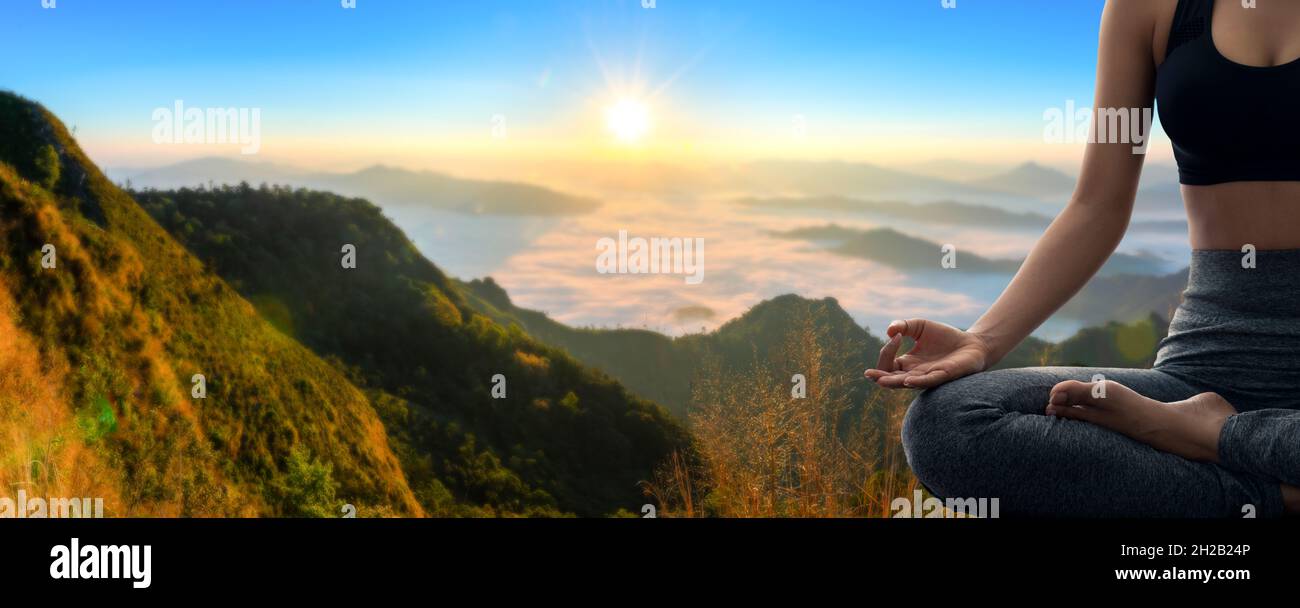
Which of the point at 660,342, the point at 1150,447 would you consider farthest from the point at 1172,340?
the point at 660,342

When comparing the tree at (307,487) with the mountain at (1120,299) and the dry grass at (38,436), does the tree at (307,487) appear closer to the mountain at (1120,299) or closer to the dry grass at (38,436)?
the dry grass at (38,436)

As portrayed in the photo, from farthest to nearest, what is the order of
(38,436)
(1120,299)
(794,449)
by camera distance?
(1120,299) → (38,436) → (794,449)

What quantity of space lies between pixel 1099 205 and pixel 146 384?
708 cm

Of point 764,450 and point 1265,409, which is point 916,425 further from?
point 764,450

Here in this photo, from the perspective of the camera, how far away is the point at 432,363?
11766 millimetres

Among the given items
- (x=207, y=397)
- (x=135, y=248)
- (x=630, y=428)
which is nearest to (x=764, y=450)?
(x=207, y=397)

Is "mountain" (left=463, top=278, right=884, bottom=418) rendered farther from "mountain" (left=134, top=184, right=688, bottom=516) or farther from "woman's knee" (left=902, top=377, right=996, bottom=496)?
"woman's knee" (left=902, top=377, right=996, bottom=496)

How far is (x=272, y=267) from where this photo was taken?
12.8 meters

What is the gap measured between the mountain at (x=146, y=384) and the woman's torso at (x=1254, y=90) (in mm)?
5357

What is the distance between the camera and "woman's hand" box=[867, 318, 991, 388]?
1.51 meters

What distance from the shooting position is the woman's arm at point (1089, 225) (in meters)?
1.62

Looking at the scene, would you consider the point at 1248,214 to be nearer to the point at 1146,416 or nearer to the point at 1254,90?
the point at 1254,90

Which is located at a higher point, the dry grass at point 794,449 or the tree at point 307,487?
the dry grass at point 794,449

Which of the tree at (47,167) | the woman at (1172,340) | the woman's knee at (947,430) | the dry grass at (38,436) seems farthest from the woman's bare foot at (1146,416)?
the tree at (47,167)
